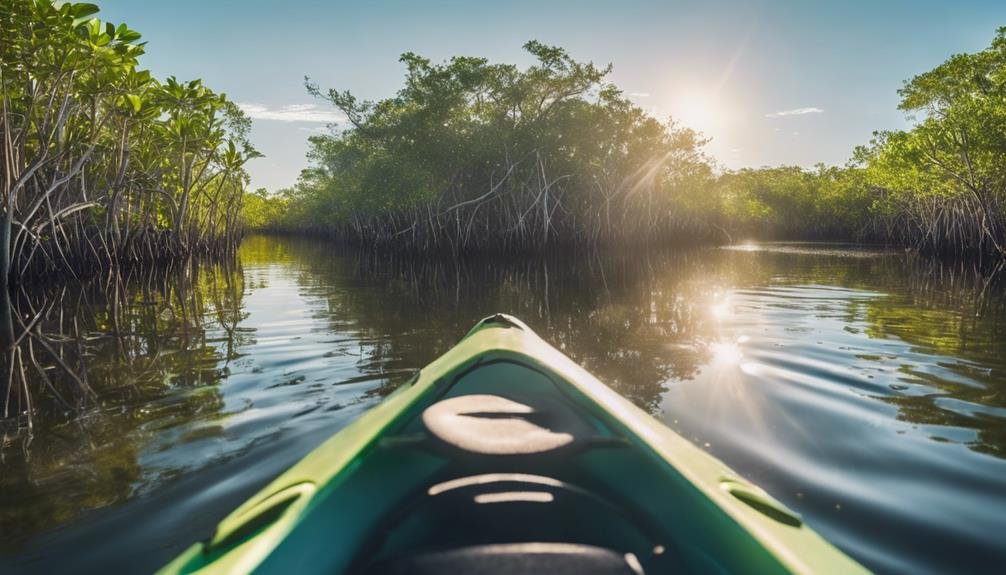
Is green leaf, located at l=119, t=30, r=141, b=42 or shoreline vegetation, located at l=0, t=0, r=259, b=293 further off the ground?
green leaf, located at l=119, t=30, r=141, b=42

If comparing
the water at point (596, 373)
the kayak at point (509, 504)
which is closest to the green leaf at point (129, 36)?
the water at point (596, 373)

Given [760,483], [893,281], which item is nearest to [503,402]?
[760,483]

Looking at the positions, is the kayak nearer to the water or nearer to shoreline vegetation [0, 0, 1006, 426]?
the water

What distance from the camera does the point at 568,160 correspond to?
931 inches

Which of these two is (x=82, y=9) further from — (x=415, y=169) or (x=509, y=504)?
(x=415, y=169)

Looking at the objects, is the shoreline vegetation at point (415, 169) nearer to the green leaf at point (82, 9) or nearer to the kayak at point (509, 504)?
the green leaf at point (82, 9)

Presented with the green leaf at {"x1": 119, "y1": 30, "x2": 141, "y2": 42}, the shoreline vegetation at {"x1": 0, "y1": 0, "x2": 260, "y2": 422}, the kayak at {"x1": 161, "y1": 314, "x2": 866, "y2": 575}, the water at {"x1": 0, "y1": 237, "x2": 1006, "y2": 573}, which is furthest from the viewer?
the green leaf at {"x1": 119, "y1": 30, "x2": 141, "y2": 42}

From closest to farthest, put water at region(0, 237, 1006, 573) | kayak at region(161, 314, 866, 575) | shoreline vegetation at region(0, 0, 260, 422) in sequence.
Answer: kayak at region(161, 314, 866, 575) → water at region(0, 237, 1006, 573) → shoreline vegetation at region(0, 0, 260, 422)

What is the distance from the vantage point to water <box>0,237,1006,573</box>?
2117 millimetres

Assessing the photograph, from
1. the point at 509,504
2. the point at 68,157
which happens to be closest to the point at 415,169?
the point at 68,157

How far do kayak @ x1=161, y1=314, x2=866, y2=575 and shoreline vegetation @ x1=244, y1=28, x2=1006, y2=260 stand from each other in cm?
1815

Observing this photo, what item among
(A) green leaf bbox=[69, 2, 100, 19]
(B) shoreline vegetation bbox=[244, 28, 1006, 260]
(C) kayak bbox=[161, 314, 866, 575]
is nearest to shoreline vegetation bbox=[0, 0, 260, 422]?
(A) green leaf bbox=[69, 2, 100, 19]

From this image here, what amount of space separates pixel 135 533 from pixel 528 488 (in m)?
1.62

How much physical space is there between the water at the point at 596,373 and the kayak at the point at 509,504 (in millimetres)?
974
